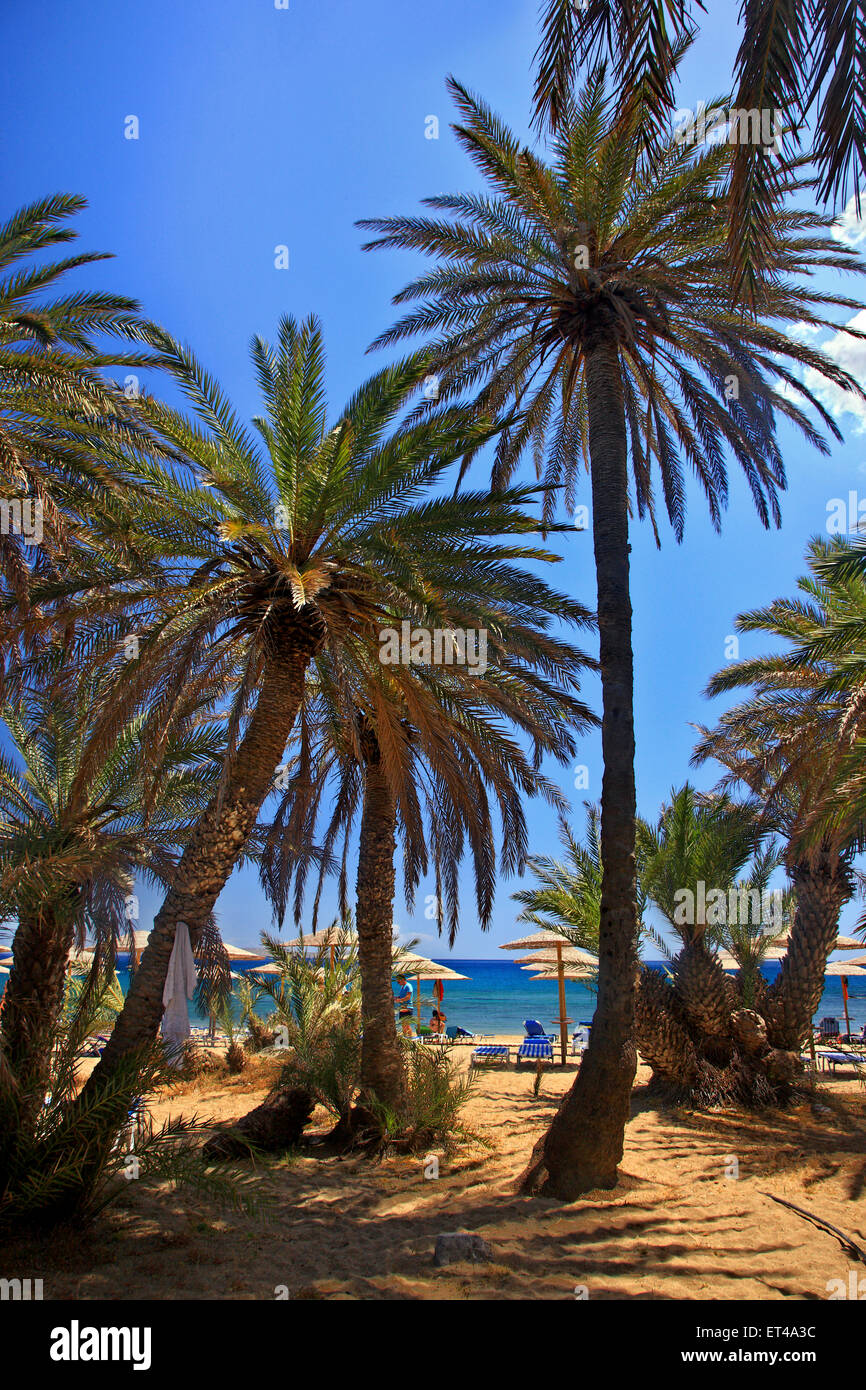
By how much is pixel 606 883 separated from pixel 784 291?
26.1 feet

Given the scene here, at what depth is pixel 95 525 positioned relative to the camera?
8336mm

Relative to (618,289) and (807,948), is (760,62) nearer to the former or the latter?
(618,289)

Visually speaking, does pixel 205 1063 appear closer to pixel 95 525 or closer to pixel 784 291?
pixel 95 525

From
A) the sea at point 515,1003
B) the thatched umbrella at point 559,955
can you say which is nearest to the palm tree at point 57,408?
the thatched umbrella at point 559,955

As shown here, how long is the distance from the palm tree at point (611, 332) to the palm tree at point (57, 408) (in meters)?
4.05

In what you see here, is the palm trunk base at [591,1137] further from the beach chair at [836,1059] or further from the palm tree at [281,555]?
the beach chair at [836,1059]

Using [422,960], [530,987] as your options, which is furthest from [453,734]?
[530,987]

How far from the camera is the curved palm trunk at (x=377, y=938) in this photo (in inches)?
412

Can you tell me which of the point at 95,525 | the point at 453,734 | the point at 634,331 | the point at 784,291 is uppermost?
the point at 784,291

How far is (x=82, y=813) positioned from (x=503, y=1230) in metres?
8.12

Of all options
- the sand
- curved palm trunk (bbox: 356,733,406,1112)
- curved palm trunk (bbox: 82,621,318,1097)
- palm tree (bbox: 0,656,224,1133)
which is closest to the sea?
palm tree (bbox: 0,656,224,1133)

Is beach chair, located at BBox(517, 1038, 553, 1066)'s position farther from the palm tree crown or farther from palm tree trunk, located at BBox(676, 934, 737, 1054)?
the palm tree crown

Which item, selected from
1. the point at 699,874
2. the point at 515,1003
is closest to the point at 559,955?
the point at 699,874

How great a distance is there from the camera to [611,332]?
32.1ft
